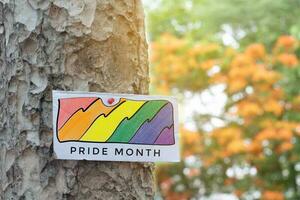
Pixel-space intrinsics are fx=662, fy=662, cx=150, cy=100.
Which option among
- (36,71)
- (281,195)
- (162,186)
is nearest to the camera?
(36,71)

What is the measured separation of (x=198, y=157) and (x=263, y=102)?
1.12m

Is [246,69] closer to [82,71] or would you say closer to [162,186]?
[162,186]

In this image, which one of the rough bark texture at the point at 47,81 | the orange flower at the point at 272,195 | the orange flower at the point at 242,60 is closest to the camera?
the rough bark texture at the point at 47,81

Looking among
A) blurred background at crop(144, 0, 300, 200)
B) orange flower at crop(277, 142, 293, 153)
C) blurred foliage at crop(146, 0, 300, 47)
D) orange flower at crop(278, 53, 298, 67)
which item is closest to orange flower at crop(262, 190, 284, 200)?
blurred background at crop(144, 0, 300, 200)

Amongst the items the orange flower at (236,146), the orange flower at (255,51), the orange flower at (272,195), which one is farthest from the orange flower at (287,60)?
the orange flower at (272,195)

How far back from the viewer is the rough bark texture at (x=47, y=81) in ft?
3.37

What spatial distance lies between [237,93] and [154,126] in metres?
5.33

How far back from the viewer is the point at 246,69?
6.28m

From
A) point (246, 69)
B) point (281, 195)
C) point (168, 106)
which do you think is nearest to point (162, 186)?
point (281, 195)

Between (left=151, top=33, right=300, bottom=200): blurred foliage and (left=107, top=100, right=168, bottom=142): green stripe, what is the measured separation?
16.8 feet

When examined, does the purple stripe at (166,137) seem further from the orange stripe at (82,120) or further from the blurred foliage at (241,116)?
the blurred foliage at (241,116)

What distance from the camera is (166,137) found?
3.66 feet

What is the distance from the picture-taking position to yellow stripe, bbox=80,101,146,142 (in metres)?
1.06

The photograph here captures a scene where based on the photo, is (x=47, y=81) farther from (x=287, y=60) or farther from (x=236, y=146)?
(x=236, y=146)
